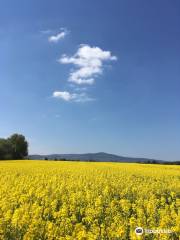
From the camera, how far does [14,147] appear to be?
8219 cm

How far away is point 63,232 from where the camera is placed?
25.7 feet

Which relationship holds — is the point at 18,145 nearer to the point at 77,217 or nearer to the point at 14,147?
the point at 14,147

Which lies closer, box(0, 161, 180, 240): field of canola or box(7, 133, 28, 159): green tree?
box(0, 161, 180, 240): field of canola

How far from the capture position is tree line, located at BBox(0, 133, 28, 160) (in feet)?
253

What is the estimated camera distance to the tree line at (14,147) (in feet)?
253

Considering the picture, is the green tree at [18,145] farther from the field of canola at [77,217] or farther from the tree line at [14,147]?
the field of canola at [77,217]

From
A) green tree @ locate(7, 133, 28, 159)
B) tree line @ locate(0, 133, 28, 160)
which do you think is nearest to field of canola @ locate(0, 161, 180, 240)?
tree line @ locate(0, 133, 28, 160)

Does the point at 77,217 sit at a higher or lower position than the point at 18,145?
lower

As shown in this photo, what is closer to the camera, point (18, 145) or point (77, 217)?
point (77, 217)

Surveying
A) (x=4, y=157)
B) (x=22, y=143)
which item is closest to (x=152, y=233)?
(x=4, y=157)

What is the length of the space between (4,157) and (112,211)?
218ft

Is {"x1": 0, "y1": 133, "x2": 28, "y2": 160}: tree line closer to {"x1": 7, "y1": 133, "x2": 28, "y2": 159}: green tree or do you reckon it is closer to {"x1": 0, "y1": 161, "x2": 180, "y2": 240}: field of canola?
{"x1": 7, "y1": 133, "x2": 28, "y2": 159}: green tree

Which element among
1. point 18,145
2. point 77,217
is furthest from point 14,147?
point 77,217

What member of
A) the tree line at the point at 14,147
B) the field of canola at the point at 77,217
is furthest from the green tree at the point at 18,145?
the field of canola at the point at 77,217
